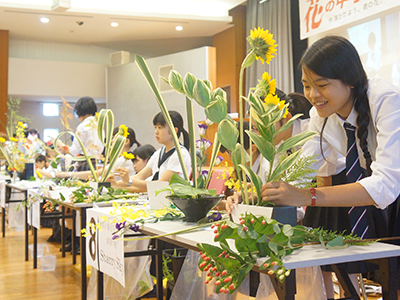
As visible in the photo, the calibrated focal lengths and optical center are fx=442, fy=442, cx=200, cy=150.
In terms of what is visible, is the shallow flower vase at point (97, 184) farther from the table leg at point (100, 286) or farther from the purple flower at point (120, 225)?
the purple flower at point (120, 225)

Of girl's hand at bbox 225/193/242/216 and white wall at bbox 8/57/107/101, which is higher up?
white wall at bbox 8/57/107/101

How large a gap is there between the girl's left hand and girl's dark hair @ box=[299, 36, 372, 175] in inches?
11.2

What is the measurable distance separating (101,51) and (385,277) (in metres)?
9.46

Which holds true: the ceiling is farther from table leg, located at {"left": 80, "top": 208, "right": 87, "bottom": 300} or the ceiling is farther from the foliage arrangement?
the foliage arrangement

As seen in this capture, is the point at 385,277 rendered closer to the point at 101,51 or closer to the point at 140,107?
the point at 140,107

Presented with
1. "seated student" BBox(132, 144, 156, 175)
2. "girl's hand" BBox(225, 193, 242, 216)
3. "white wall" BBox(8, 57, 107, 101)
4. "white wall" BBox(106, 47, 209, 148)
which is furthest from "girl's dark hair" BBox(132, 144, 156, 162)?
"white wall" BBox(8, 57, 107, 101)

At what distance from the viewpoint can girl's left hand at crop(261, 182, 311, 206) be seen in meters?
1.09

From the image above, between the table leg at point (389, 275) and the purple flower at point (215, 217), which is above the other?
the purple flower at point (215, 217)

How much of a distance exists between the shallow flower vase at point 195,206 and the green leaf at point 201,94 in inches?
14.6

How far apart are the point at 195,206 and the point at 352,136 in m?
0.55

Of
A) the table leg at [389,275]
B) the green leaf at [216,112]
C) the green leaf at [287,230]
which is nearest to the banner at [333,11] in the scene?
the green leaf at [216,112]

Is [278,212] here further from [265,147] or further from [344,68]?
[344,68]

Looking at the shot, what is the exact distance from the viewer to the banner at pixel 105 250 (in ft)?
5.50

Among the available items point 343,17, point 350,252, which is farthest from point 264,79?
point 343,17
